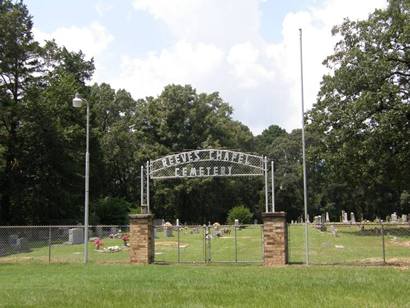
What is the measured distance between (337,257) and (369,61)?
18805 millimetres

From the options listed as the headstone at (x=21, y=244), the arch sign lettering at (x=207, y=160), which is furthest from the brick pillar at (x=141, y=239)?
the headstone at (x=21, y=244)

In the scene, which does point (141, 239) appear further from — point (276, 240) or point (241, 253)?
point (241, 253)

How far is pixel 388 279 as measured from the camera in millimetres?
13961

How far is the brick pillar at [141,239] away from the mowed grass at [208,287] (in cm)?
190

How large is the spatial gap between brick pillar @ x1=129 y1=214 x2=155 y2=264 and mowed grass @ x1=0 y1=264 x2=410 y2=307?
1.90 meters

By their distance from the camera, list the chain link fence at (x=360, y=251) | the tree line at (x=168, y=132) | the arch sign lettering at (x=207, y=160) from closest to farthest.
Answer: the chain link fence at (x=360, y=251), the arch sign lettering at (x=207, y=160), the tree line at (x=168, y=132)

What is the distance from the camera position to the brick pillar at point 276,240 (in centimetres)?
1928

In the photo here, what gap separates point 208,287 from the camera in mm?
13031

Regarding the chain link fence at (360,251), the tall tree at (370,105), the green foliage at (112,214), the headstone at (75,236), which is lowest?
the chain link fence at (360,251)

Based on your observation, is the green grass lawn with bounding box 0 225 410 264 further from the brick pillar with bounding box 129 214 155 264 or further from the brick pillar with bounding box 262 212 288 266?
the brick pillar with bounding box 262 212 288 266

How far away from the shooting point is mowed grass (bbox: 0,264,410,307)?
35.2 ft

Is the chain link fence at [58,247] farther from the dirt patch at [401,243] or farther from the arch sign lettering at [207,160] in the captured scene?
the dirt patch at [401,243]

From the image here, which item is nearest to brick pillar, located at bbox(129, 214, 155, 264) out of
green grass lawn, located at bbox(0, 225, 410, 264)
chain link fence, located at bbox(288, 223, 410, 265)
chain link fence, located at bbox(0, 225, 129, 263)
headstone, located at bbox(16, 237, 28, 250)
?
green grass lawn, located at bbox(0, 225, 410, 264)

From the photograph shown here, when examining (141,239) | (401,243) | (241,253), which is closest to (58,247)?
(241,253)
